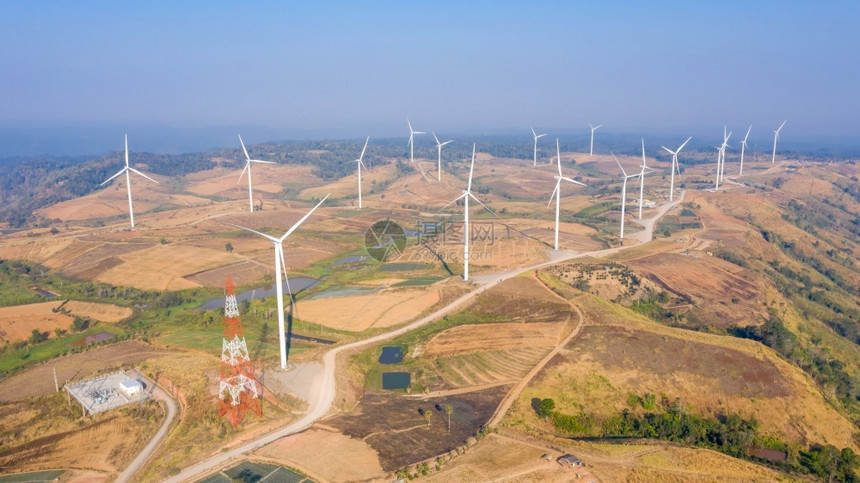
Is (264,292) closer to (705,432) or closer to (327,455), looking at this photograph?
(327,455)

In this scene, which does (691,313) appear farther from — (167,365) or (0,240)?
(0,240)

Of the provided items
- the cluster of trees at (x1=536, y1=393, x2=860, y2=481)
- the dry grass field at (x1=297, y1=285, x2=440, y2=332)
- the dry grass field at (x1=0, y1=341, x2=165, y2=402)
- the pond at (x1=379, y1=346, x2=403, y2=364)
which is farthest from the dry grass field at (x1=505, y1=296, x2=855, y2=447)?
the dry grass field at (x1=0, y1=341, x2=165, y2=402)

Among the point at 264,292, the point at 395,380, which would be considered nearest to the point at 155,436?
the point at 395,380

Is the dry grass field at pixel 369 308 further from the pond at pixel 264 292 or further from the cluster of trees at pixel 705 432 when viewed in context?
the cluster of trees at pixel 705 432

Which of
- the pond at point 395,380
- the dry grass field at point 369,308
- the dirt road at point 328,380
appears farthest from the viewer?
the dry grass field at point 369,308

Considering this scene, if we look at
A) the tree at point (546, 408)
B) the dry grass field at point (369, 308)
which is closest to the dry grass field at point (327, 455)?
the tree at point (546, 408)

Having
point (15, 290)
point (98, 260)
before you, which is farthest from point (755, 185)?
point (15, 290)
